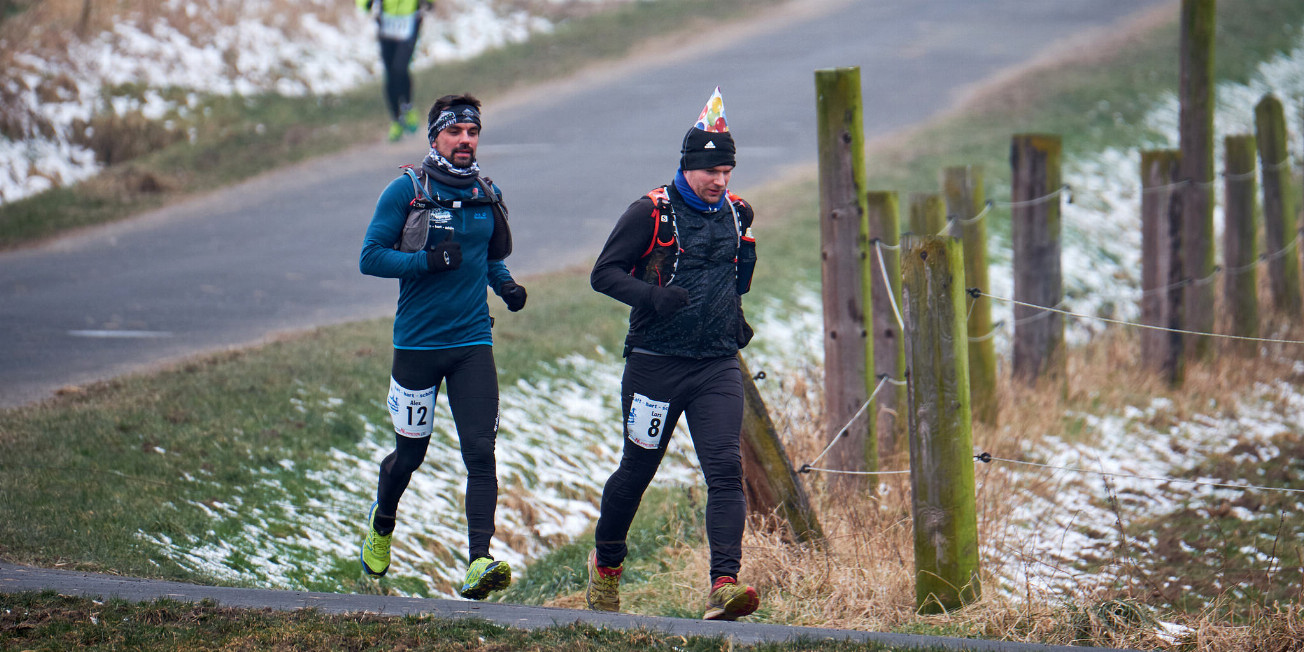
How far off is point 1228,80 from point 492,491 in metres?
19.0

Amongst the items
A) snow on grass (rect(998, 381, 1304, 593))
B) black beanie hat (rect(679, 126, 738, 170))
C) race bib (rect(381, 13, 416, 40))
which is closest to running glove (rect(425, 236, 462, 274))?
black beanie hat (rect(679, 126, 738, 170))

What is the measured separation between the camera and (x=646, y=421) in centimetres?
532

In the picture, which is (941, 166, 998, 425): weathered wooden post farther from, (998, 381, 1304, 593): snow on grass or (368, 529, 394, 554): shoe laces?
(368, 529, 394, 554): shoe laces

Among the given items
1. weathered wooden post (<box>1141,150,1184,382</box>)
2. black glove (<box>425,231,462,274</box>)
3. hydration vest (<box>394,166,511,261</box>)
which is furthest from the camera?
weathered wooden post (<box>1141,150,1184,382</box>)

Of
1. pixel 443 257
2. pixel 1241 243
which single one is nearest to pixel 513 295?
pixel 443 257

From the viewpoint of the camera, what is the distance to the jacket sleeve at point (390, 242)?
5266 mm

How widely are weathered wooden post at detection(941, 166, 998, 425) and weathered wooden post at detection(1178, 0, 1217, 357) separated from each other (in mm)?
2353

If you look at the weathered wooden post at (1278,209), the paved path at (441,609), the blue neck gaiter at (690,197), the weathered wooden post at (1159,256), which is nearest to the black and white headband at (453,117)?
the blue neck gaiter at (690,197)

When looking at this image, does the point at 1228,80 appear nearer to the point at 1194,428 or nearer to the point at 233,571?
the point at 1194,428

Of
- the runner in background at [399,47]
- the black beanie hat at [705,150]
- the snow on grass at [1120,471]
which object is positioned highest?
the runner in background at [399,47]

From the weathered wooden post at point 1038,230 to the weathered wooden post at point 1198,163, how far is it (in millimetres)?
1498

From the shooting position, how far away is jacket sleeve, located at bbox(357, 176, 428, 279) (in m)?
5.27

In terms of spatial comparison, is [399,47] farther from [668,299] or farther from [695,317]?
[668,299]

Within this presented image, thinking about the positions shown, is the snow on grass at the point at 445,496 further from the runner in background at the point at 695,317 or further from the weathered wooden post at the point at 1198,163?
the weathered wooden post at the point at 1198,163
